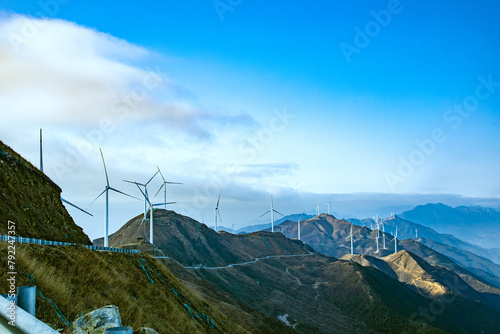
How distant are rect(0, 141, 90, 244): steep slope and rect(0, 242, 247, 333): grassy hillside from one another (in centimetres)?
911

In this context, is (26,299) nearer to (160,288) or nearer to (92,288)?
(92,288)

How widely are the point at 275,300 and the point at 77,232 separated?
4335 inches

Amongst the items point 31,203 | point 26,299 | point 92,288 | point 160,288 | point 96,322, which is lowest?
point 160,288

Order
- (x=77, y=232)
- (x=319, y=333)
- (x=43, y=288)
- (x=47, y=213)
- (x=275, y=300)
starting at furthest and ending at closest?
(x=275, y=300), (x=319, y=333), (x=77, y=232), (x=47, y=213), (x=43, y=288)

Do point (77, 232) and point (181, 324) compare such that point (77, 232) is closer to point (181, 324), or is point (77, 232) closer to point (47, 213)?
point (47, 213)

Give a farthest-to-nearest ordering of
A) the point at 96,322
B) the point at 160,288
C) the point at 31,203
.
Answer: the point at 31,203 → the point at 160,288 → the point at 96,322

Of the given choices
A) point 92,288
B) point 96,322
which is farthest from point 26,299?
point 92,288

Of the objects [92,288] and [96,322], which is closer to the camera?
[96,322]

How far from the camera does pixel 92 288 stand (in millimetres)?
27578

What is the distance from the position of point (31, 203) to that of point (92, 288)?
30161mm

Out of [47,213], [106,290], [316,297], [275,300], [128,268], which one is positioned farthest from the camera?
[316,297]

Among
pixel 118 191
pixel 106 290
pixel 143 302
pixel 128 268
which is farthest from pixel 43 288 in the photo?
pixel 118 191

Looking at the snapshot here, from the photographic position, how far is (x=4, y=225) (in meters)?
37.6

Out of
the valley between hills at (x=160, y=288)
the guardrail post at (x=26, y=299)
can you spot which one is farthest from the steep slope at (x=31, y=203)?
the guardrail post at (x=26, y=299)
